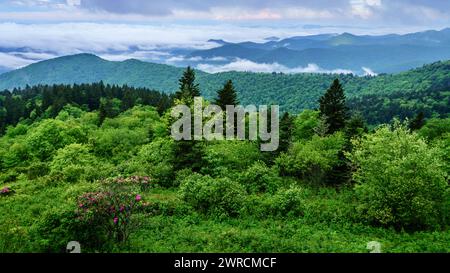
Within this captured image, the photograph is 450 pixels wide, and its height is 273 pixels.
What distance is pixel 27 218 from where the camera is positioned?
25656mm

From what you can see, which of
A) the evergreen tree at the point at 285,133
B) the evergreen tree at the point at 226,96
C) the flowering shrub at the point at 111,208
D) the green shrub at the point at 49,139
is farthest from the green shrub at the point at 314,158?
the green shrub at the point at 49,139

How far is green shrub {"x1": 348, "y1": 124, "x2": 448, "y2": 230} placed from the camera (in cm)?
2809

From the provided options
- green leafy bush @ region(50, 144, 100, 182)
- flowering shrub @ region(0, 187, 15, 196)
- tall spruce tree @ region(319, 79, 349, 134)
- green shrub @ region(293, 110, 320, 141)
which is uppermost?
tall spruce tree @ region(319, 79, 349, 134)

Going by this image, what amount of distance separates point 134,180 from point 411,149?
20474mm

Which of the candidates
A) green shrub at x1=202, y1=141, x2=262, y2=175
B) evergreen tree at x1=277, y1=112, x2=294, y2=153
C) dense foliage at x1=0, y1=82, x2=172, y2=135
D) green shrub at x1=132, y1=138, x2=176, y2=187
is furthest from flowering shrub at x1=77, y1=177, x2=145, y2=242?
dense foliage at x1=0, y1=82, x2=172, y2=135

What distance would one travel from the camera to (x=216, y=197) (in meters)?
29.4

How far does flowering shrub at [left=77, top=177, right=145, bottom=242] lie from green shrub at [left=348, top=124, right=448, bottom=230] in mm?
17043

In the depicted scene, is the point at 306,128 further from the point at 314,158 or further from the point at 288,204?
the point at 288,204

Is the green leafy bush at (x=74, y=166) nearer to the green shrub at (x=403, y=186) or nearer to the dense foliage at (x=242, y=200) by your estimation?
the dense foliage at (x=242, y=200)

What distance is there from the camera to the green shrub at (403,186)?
28.1 meters

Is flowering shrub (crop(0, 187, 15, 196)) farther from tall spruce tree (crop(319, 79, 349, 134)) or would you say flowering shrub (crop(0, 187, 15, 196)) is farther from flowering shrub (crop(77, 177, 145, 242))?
tall spruce tree (crop(319, 79, 349, 134))

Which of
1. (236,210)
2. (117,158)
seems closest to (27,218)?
(236,210)
